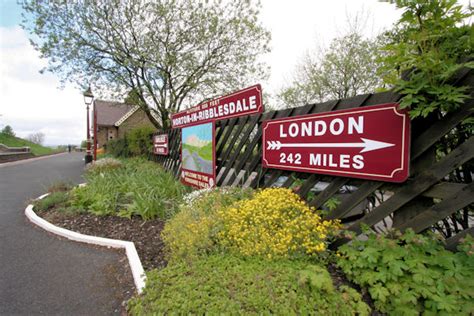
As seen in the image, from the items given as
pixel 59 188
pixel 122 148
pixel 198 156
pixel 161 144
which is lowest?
pixel 59 188

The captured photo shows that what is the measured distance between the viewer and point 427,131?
6.81ft

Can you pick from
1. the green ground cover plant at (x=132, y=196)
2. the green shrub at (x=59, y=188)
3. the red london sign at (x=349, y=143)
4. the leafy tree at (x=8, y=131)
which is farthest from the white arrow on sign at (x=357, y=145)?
the leafy tree at (x=8, y=131)

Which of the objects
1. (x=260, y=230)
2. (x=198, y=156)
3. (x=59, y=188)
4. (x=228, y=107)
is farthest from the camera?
(x=59, y=188)

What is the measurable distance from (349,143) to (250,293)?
1895 millimetres

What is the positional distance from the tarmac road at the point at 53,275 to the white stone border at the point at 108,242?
10cm

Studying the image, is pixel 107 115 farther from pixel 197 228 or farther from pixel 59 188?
pixel 197 228

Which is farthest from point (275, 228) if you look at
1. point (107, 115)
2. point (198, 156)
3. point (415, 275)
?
point (107, 115)

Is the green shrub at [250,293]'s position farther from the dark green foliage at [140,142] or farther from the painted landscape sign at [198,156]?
the dark green foliage at [140,142]

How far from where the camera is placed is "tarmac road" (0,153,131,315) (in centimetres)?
230

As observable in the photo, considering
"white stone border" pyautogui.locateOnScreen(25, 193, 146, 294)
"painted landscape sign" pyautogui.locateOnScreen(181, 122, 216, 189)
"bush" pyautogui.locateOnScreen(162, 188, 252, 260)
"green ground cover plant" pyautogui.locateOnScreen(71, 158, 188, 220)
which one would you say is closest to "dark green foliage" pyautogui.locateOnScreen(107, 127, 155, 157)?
"green ground cover plant" pyautogui.locateOnScreen(71, 158, 188, 220)

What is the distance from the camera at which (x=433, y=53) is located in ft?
5.96

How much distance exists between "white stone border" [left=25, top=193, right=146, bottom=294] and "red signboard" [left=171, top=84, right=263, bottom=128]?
114 inches

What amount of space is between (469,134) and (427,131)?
0.38m

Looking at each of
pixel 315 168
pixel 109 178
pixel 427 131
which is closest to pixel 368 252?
pixel 315 168
